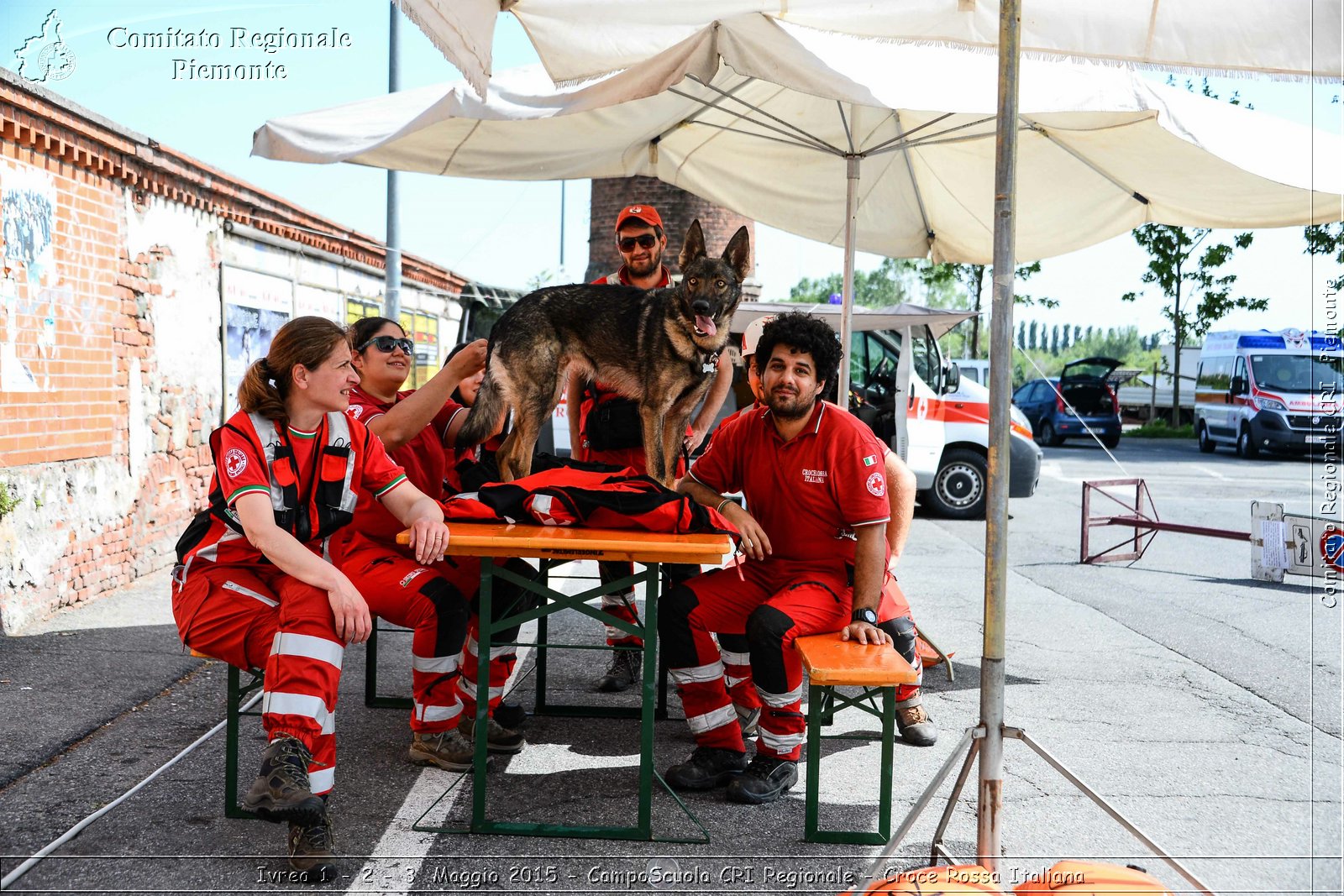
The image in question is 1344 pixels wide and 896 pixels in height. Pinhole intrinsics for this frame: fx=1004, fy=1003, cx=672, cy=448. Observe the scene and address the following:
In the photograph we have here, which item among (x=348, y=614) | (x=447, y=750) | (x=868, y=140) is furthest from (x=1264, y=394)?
(x=348, y=614)

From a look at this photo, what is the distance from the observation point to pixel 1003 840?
337 centimetres

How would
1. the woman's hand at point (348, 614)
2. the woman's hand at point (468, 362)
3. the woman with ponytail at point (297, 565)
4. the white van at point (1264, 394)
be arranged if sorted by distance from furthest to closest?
the white van at point (1264, 394), the woman's hand at point (468, 362), the woman's hand at point (348, 614), the woman with ponytail at point (297, 565)

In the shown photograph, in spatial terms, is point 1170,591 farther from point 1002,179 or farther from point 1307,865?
point 1002,179

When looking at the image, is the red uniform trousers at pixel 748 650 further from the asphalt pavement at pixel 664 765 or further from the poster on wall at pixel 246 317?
the poster on wall at pixel 246 317

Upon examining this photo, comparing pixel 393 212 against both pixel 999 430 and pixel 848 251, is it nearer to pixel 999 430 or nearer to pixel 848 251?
pixel 848 251

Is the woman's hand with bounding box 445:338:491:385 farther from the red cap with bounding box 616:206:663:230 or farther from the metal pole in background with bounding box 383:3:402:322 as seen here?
the metal pole in background with bounding box 383:3:402:322

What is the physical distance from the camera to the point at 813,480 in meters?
3.81

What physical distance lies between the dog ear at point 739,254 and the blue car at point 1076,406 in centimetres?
2595

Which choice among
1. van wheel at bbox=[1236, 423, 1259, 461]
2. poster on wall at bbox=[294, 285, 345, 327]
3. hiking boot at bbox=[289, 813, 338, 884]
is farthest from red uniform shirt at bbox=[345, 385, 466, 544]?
van wheel at bbox=[1236, 423, 1259, 461]

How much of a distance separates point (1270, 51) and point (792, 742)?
2.87m

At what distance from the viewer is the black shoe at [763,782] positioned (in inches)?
142

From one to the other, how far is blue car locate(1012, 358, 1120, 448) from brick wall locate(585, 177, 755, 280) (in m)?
16.7

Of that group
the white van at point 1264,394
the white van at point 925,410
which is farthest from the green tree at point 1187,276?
the white van at point 925,410

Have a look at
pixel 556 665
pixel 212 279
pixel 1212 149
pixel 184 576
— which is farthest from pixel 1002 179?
pixel 212 279
